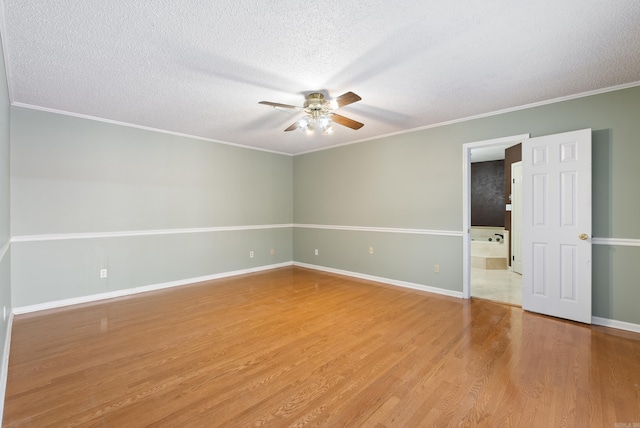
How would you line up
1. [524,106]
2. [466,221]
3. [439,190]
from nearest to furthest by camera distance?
[524,106] < [466,221] < [439,190]

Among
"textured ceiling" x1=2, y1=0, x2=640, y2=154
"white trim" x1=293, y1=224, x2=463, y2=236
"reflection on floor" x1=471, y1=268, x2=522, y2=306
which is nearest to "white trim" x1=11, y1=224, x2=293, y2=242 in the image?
"white trim" x1=293, y1=224, x2=463, y2=236

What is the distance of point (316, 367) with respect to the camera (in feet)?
7.68

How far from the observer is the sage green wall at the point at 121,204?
3551 mm

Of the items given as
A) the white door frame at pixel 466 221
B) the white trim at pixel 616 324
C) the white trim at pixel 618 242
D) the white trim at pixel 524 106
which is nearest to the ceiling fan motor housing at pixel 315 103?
the white trim at pixel 524 106

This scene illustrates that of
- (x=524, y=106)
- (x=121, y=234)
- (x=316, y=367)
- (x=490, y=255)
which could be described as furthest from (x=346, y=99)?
(x=490, y=255)

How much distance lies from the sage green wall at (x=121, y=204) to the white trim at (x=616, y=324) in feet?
16.4

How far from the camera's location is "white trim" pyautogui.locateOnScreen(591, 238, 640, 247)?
9.82ft

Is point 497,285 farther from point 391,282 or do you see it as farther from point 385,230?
point 385,230

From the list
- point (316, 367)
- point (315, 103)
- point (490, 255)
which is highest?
point (315, 103)

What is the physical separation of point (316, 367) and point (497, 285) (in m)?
3.80

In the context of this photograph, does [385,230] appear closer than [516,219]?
Yes

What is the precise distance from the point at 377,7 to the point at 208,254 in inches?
178

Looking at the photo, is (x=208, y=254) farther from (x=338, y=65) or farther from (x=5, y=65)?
(x=338, y=65)

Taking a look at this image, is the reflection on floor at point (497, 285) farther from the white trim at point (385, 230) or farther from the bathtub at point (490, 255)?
the white trim at point (385, 230)
